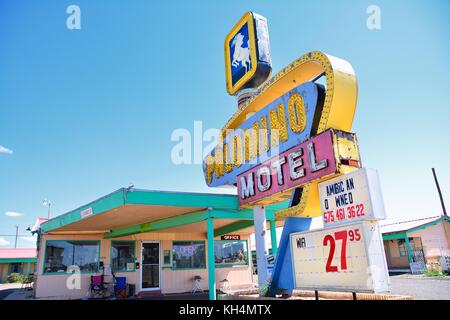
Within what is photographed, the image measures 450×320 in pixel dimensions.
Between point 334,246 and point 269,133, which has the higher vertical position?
point 269,133

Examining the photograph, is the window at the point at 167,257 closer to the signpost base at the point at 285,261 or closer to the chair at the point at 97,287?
the chair at the point at 97,287

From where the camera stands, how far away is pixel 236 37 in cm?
1404

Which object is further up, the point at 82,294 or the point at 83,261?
the point at 83,261

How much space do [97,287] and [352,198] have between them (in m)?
13.8

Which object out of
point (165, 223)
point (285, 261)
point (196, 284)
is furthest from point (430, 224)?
point (285, 261)

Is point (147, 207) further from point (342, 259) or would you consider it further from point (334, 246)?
point (342, 259)

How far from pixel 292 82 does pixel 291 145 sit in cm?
206

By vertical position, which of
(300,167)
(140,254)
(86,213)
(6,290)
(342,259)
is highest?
(300,167)

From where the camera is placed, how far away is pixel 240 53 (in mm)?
13797

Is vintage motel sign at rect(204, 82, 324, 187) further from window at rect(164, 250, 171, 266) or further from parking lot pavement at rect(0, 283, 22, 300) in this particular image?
parking lot pavement at rect(0, 283, 22, 300)

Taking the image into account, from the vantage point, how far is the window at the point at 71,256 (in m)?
16.8

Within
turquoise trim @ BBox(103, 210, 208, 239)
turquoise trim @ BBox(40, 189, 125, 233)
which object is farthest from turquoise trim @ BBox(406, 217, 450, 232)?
turquoise trim @ BBox(40, 189, 125, 233)
